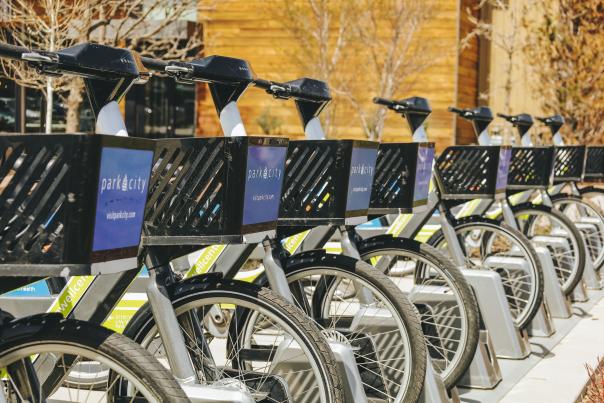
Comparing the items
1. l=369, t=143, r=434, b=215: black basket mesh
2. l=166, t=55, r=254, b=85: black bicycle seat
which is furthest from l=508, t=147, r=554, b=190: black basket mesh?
l=166, t=55, r=254, b=85: black bicycle seat

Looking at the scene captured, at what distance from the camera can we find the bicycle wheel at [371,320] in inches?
153

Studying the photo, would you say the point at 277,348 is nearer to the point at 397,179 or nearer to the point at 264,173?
the point at 264,173

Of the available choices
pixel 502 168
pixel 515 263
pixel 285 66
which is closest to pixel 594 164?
pixel 502 168

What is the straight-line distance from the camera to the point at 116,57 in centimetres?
287

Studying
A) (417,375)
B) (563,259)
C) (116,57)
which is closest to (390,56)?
(563,259)

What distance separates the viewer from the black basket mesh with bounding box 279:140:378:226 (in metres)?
3.91

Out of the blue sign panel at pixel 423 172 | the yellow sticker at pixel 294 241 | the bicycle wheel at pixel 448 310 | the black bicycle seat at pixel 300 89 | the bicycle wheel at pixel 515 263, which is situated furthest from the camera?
the bicycle wheel at pixel 515 263

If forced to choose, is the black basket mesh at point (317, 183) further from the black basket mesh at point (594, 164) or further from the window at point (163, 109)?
the window at point (163, 109)

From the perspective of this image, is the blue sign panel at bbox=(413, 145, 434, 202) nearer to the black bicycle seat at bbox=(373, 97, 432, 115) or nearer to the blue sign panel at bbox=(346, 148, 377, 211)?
the black bicycle seat at bbox=(373, 97, 432, 115)

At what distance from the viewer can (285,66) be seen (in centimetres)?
1683

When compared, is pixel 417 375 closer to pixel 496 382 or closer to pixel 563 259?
pixel 496 382

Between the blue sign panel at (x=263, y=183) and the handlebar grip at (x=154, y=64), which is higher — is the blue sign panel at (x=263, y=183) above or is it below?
below

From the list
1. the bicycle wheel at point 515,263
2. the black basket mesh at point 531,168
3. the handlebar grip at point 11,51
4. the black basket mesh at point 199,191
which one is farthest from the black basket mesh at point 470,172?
the handlebar grip at point 11,51

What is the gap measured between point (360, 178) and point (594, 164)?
19.0 ft
